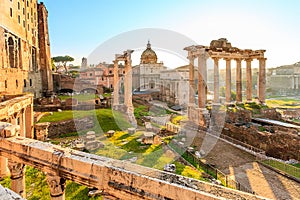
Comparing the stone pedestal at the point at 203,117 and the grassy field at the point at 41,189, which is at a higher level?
the stone pedestal at the point at 203,117

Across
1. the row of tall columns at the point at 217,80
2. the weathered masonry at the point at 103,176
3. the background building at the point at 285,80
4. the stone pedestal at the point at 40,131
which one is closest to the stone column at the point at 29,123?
the stone pedestal at the point at 40,131

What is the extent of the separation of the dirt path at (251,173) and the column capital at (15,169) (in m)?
8.30

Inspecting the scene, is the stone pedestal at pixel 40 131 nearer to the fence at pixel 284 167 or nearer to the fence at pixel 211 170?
the fence at pixel 211 170

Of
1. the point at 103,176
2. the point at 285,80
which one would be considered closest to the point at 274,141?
the point at 103,176

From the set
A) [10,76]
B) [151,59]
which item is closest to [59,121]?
[10,76]

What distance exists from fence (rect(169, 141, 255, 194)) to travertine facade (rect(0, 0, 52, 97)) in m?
15.2

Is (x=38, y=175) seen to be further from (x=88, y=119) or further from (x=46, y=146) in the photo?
(x=88, y=119)

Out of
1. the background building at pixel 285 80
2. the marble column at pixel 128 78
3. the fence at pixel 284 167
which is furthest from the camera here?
the background building at pixel 285 80

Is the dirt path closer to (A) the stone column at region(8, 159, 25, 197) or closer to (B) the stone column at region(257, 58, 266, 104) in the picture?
(A) the stone column at region(8, 159, 25, 197)

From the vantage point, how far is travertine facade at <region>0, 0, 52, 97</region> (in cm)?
2088

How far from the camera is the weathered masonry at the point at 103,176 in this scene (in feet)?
11.1

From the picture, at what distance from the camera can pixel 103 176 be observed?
3990 millimetres

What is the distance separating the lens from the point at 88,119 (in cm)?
1870

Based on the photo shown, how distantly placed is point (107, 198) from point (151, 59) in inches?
2222
